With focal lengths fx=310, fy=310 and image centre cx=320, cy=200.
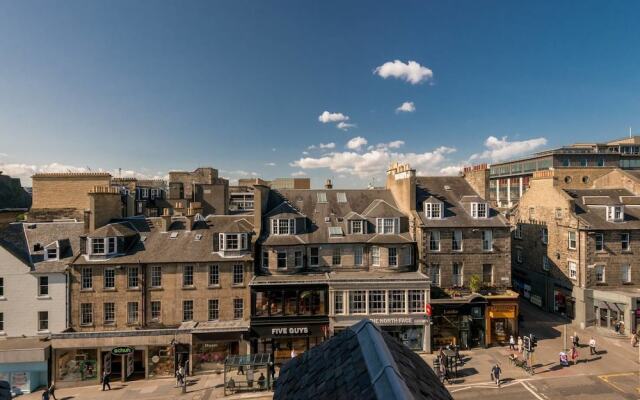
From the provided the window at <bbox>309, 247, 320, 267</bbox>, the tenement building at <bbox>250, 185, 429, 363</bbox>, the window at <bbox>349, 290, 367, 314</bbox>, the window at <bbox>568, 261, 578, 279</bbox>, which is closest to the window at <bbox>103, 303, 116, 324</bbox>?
the tenement building at <bbox>250, 185, 429, 363</bbox>

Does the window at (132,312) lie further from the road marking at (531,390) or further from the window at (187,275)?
the road marking at (531,390)

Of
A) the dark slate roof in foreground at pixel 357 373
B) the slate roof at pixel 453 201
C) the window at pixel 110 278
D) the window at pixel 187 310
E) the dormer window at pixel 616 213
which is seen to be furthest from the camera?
the dormer window at pixel 616 213

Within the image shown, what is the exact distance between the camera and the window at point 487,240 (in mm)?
29703

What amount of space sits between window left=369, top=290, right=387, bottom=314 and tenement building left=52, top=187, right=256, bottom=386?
10463mm

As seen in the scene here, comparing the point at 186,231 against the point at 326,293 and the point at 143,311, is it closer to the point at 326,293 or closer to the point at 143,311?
the point at 143,311

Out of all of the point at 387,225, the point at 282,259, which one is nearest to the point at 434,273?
the point at 387,225

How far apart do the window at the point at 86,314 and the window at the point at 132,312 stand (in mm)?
3003

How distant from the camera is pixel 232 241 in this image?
27.6 m

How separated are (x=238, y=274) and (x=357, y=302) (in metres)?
10.6

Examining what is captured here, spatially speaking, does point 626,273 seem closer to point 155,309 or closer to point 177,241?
point 177,241

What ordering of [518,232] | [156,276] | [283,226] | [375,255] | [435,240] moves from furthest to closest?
[518,232] → [283,226] → [435,240] → [375,255] → [156,276]

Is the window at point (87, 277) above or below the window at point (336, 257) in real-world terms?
below

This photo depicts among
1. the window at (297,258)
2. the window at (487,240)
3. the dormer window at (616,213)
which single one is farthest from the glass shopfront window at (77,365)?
the dormer window at (616,213)

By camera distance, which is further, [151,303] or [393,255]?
[393,255]
